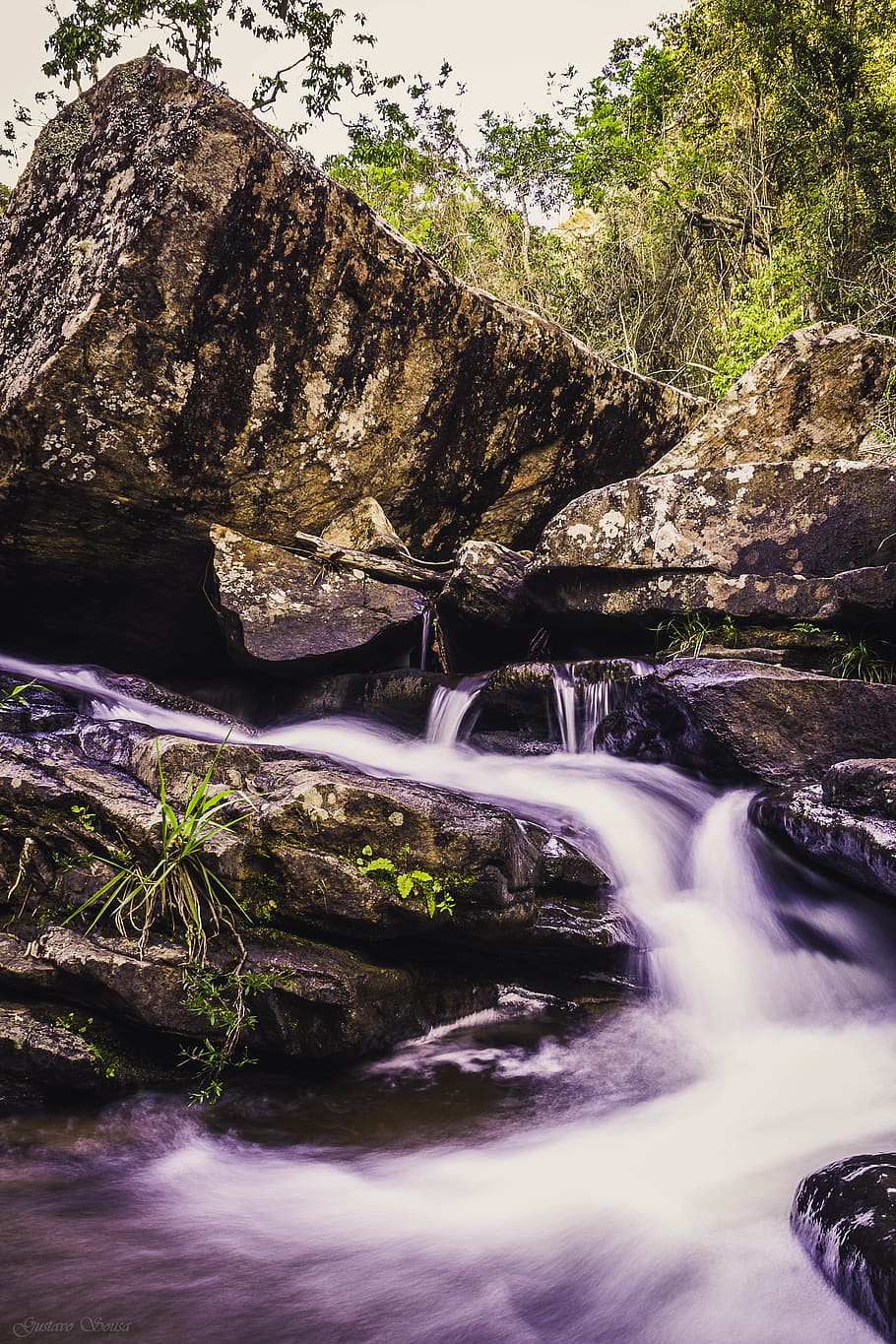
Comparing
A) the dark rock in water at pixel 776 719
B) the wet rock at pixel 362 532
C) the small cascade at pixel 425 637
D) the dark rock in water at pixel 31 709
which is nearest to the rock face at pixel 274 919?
the dark rock in water at pixel 31 709

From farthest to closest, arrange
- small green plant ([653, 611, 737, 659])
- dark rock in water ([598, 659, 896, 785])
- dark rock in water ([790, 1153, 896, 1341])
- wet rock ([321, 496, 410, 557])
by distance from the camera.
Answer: wet rock ([321, 496, 410, 557]) → small green plant ([653, 611, 737, 659]) → dark rock in water ([598, 659, 896, 785]) → dark rock in water ([790, 1153, 896, 1341])

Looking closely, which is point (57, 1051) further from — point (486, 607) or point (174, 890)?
point (486, 607)

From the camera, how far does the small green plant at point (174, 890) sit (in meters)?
3.40

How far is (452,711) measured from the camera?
22.4ft

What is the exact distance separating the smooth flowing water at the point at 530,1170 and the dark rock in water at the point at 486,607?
3.37 meters

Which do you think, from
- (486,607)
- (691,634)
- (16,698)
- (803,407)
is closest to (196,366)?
(16,698)

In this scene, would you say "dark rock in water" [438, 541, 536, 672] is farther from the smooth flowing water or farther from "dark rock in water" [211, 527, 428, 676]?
the smooth flowing water

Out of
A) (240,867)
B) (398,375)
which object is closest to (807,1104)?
(240,867)

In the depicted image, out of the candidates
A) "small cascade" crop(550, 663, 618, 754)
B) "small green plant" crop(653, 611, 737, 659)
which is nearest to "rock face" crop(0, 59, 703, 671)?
"small cascade" crop(550, 663, 618, 754)

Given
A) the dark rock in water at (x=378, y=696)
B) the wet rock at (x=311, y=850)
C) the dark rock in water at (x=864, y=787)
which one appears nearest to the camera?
the wet rock at (x=311, y=850)

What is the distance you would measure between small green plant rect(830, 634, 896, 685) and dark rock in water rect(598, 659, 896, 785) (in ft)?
1.85

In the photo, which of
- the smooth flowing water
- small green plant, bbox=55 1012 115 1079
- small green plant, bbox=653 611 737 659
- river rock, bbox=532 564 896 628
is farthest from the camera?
small green plant, bbox=653 611 737 659

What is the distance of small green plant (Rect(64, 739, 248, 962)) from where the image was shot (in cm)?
340

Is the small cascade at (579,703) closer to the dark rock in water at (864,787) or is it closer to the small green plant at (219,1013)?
the dark rock in water at (864,787)
